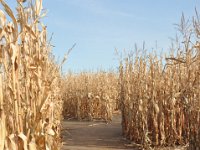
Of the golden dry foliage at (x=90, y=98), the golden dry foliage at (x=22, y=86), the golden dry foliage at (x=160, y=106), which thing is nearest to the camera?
the golden dry foliage at (x=22, y=86)

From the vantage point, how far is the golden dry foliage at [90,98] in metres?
12.9

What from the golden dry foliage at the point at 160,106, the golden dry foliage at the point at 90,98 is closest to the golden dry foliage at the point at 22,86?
the golden dry foliage at the point at 160,106

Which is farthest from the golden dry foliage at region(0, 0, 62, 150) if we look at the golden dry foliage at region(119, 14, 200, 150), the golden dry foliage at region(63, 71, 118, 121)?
the golden dry foliage at region(63, 71, 118, 121)

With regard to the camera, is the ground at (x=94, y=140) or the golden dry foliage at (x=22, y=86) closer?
the golden dry foliage at (x=22, y=86)

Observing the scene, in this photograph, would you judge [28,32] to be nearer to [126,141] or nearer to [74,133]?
[126,141]

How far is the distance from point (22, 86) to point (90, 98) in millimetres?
9506

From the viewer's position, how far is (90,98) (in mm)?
13266

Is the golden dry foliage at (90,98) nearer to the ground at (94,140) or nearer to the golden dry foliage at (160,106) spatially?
the ground at (94,140)

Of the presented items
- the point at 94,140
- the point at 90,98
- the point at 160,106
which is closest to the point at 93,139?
the point at 94,140

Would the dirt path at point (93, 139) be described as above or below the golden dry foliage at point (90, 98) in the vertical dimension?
below

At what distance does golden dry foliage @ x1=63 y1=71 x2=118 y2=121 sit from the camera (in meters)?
12.9

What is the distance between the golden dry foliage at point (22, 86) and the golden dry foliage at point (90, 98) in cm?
877

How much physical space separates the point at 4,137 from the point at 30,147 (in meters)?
0.30

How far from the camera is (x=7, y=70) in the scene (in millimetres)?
3404
